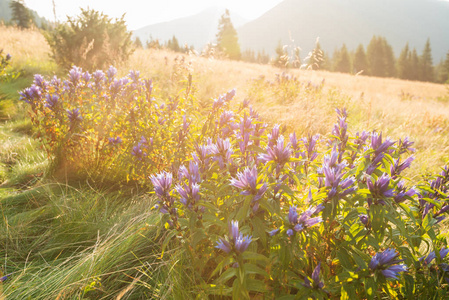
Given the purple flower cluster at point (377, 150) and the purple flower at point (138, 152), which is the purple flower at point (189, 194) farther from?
the purple flower at point (138, 152)

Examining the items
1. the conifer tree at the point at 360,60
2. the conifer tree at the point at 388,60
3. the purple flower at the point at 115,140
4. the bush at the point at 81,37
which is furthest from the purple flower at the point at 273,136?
the conifer tree at the point at 388,60

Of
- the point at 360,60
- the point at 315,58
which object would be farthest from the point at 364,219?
the point at 360,60

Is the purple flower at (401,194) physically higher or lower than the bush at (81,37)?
lower

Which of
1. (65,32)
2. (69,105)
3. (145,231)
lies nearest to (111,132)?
(69,105)

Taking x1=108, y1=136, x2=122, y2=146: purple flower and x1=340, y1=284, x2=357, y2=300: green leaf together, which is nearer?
x1=340, y1=284, x2=357, y2=300: green leaf

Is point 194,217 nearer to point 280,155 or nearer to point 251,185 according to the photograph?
point 251,185

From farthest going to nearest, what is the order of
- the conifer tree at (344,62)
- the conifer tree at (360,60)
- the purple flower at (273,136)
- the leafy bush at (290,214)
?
1. the conifer tree at (344,62)
2. the conifer tree at (360,60)
3. the purple flower at (273,136)
4. the leafy bush at (290,214)

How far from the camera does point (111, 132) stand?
10.3ft

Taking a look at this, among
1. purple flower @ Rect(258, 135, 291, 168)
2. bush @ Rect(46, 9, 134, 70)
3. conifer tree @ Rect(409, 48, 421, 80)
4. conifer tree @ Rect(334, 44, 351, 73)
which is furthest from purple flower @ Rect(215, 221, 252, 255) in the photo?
conifer tree @ Rect(409, 48, 421, 80)

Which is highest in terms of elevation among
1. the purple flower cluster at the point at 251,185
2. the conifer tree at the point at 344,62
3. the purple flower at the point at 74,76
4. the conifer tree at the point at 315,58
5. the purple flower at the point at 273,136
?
the conifer tree at the point at 344,62

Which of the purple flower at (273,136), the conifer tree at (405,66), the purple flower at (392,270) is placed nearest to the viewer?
the purple flower at (392,270)

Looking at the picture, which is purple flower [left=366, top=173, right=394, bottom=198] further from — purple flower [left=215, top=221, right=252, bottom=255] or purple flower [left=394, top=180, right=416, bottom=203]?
purple flower [left=215, top=221, right=252, bottom=255]

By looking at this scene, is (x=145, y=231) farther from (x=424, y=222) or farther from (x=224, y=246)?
(x=424, y=222)

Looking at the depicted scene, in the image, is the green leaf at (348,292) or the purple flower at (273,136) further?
the purple flower at (273,136)
